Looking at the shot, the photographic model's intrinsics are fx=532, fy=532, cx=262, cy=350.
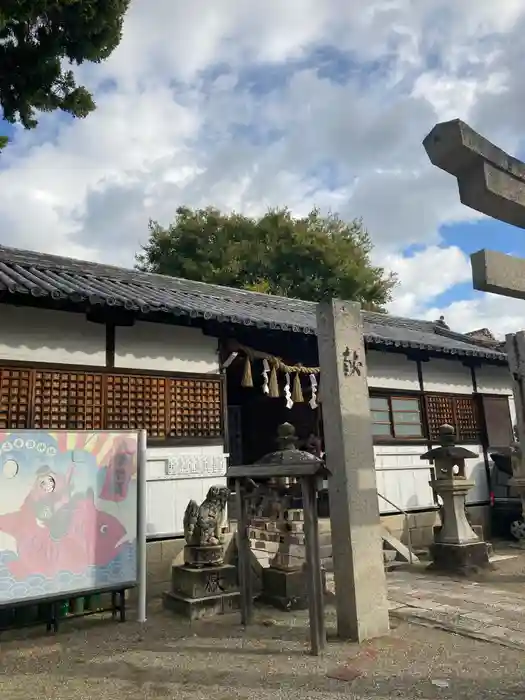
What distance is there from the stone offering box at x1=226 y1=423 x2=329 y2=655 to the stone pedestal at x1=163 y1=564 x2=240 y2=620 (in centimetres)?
40

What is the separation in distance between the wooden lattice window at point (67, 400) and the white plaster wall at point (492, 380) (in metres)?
9.97

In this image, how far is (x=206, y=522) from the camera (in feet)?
23.4

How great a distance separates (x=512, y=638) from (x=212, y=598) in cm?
347

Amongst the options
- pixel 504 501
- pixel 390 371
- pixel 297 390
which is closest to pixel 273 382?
pixel 297 390

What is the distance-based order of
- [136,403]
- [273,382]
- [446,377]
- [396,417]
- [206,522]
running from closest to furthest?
[206,522], [136,403], [273,382], [396,417], [446,377]

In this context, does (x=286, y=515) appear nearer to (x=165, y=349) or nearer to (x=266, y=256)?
(x=165, y=349)

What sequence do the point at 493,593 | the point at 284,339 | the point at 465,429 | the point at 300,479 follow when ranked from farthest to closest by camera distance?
the point at 465,429, the point at 284,339, the point at 493,593, the point at 300,479

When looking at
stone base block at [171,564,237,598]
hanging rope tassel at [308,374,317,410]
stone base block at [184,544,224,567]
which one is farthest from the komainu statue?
hanging rope tassel at [308,374,317,410]

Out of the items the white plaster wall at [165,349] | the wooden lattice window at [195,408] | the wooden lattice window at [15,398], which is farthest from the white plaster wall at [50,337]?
the wooden lattice window at [195,408]

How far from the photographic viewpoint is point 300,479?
18.2ft

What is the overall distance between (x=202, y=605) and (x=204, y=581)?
0.94ft

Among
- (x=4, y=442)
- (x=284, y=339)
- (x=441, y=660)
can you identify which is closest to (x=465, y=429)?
(x=284, y=339)

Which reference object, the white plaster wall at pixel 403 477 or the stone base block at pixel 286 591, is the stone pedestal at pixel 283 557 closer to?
the stone base block at pixel 286 591

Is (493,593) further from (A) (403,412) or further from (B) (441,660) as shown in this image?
(A) (403,412)
